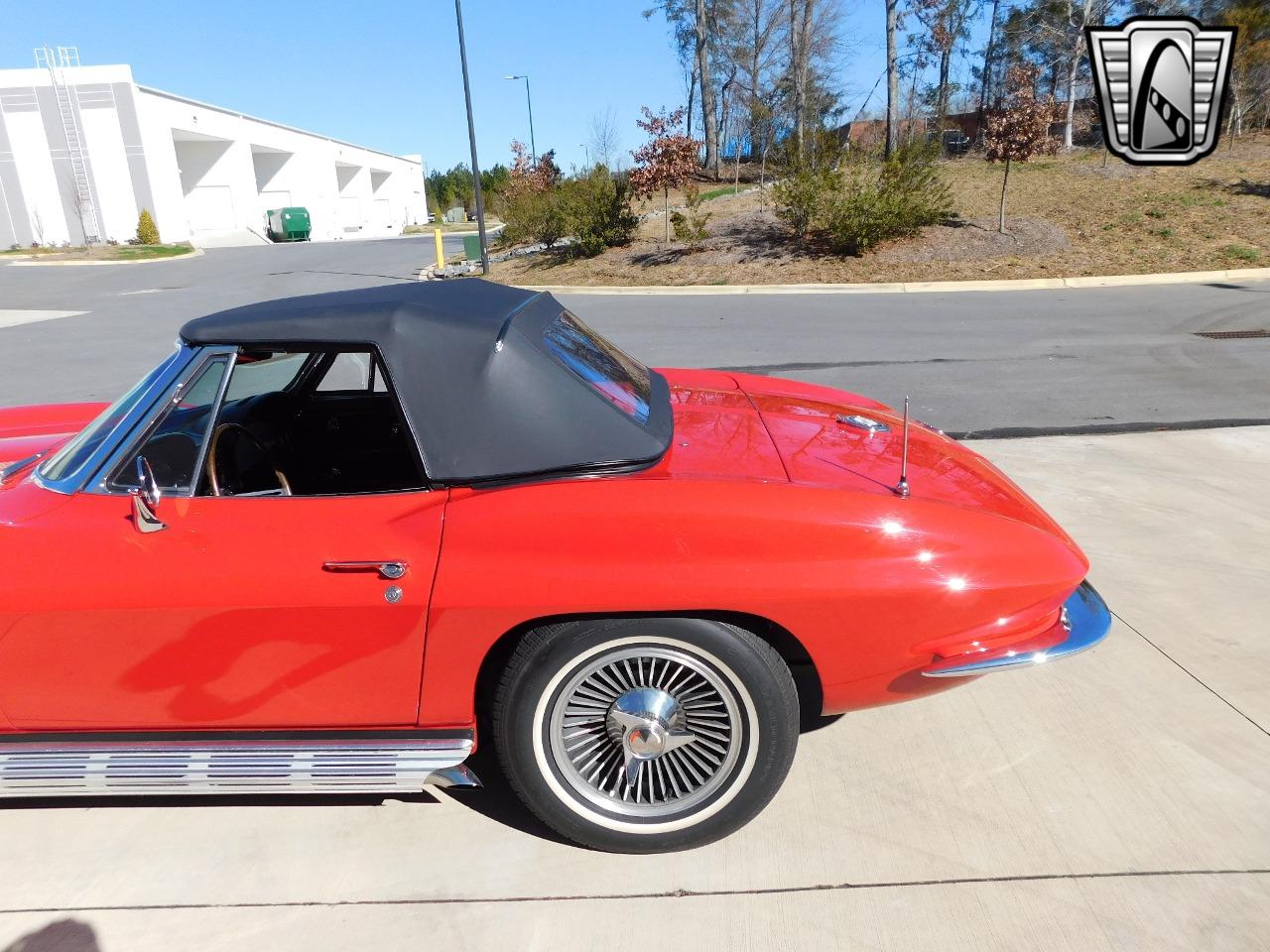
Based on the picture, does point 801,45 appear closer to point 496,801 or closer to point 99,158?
point 99,158

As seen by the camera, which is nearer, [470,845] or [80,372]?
[470,845]

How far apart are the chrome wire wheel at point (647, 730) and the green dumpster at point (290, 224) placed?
161 feet

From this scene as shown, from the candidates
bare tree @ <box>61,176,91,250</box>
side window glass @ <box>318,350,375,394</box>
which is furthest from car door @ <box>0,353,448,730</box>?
bare tree @ <box>61,176,91,250</box>

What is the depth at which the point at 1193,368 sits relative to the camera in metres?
8.41

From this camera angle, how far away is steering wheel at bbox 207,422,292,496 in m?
2.35

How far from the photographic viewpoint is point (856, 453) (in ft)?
8.71

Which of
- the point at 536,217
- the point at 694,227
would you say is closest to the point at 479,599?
the point at 694,227

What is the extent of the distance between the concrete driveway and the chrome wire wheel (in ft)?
0.59

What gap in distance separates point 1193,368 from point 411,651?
887 cm

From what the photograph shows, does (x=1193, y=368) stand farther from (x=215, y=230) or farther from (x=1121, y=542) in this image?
(x=215, y=230)

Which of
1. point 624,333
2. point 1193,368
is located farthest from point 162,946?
point 624,333

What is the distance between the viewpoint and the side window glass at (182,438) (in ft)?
7.64

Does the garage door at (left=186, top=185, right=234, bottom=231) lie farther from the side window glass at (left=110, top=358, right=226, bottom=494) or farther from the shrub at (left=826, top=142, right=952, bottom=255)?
the side window glass at (left=110, top=358, right=226, bottom=494)

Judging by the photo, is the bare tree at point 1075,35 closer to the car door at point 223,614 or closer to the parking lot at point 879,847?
the parking lot at point 879,847
